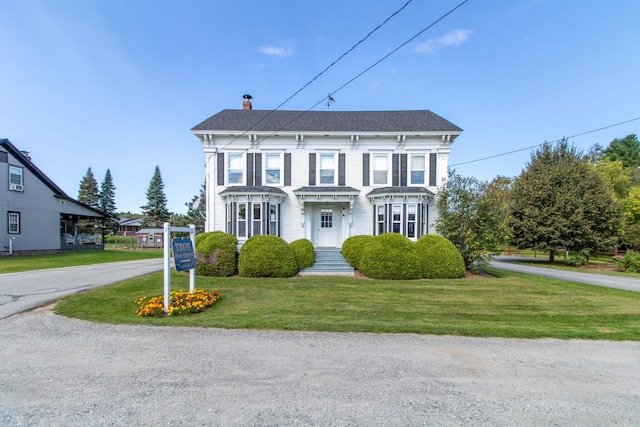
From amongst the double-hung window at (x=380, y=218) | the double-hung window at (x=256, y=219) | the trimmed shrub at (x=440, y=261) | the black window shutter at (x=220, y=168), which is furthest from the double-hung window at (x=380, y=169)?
Answer: the black window shutter at (x=220, y=168)

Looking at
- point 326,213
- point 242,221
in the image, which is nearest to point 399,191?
point 326,213

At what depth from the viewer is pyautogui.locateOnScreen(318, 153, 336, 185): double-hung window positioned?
14961 mm

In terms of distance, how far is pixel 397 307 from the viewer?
23.5ft

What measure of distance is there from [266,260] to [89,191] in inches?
2475

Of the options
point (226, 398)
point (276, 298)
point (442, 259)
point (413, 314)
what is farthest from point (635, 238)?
point (226, 398)

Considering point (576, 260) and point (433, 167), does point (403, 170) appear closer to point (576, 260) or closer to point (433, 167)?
point (433, 167)

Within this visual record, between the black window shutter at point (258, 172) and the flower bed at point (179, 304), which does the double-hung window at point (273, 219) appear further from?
the flower bed at point (179, 304)

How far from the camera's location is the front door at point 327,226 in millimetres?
15102

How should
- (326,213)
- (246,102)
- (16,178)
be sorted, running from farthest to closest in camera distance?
1. (16,178)
2. (246,102)
3. (326,213)

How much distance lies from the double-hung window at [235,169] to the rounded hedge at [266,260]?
4.70 meters

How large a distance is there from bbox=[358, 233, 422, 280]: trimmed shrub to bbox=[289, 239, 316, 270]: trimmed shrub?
7.06ft

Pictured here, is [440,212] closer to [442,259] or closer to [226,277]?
[442,259]

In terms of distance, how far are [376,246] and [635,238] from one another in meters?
26.5

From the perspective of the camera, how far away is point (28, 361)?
13.0 feet
